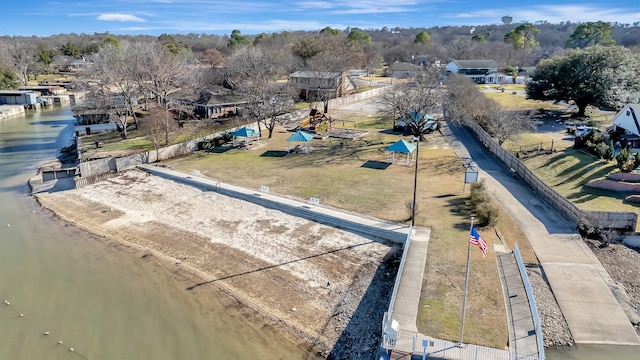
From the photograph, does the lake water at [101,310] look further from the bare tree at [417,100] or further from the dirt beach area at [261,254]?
the bare tree at [417,100]

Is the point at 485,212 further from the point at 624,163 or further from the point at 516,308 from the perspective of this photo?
the point at 624,163

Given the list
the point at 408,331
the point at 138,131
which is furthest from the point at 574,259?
the point at 138,131

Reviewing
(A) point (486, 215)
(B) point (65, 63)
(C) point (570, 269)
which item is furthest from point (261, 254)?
(B) point (65, 63)

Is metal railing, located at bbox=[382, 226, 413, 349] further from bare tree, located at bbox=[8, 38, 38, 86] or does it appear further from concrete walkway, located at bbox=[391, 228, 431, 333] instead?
bare tree, located at bbox=[8, 38, 38, 86]

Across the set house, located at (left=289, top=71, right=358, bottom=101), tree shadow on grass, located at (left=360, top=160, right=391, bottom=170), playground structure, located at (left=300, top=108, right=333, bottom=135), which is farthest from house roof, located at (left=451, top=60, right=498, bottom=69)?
tree shadow on grass, located at (left=360, top=160, right=391, bottom=170)

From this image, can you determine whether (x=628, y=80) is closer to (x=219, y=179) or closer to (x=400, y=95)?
(x=400, y=95)

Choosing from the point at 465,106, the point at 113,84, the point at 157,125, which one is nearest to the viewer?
the point at 157,125
